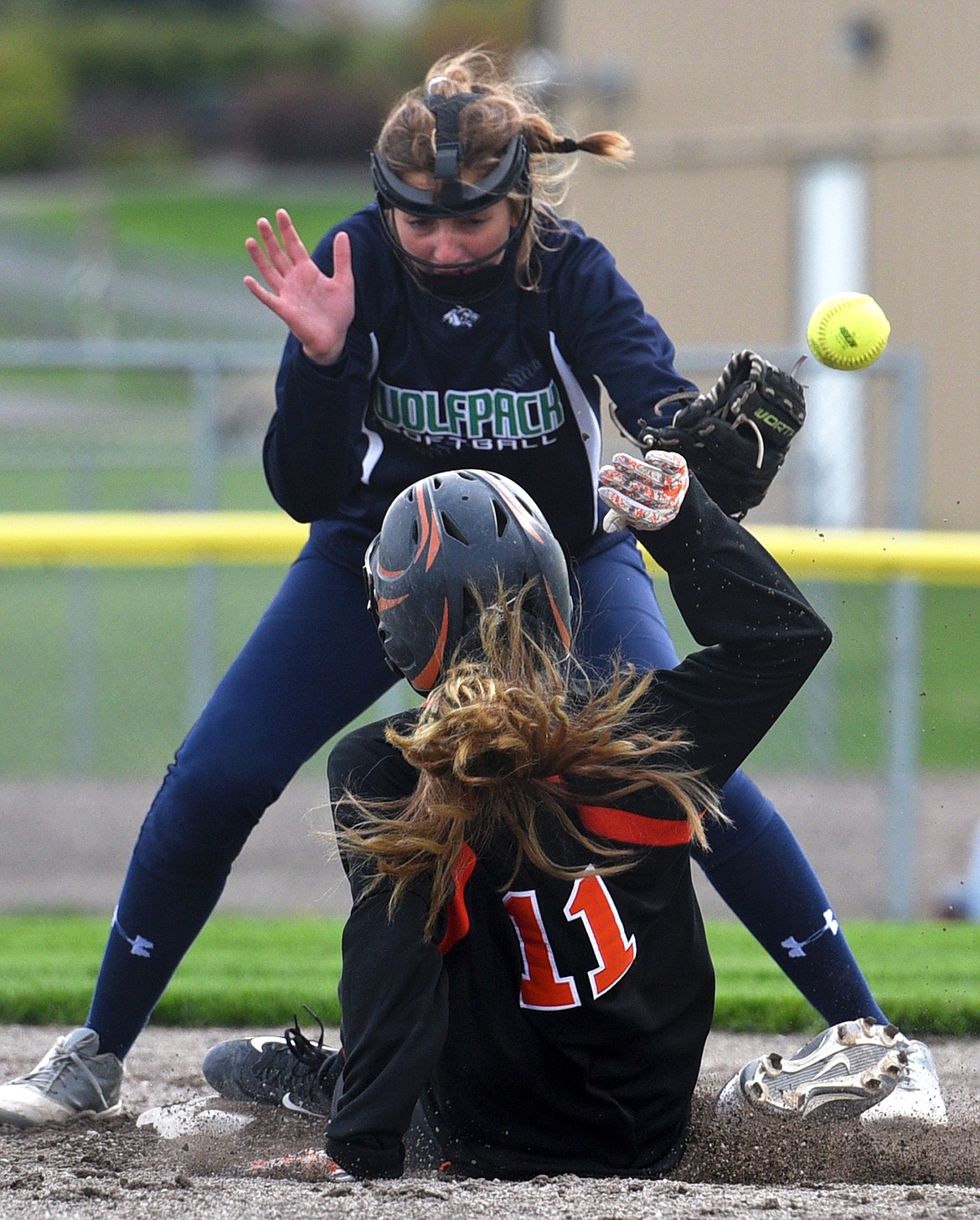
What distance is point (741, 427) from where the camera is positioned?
11.2ft

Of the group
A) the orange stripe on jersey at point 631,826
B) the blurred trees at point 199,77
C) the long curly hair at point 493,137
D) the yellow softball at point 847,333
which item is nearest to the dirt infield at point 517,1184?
the orange stripe on jersey at point 631,826

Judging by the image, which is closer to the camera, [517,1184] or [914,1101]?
[517,1184]

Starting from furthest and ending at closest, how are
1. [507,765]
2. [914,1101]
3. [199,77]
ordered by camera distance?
1. [199,77]
2. [914,1101]
3. [507,765]

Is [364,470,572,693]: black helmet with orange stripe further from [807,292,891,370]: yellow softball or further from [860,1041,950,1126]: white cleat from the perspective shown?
[860,1041,950,1126]: white cleat

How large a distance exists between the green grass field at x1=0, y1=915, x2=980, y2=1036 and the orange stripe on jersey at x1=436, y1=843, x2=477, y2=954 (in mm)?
2237

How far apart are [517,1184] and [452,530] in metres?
1.10

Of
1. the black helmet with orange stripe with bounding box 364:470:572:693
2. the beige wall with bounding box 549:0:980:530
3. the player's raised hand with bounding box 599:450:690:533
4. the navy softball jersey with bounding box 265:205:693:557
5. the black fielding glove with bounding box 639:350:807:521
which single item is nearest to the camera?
the black helmet with orange stripe with bounding box 364:470:572:693

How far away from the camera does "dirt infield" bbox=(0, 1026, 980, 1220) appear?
277 centimetres

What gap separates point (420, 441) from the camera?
12.5 feet

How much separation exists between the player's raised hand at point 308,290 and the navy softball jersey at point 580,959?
94cm

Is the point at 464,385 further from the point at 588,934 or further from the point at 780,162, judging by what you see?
the point at 780,162

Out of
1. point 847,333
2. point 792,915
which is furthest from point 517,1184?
point 847,333

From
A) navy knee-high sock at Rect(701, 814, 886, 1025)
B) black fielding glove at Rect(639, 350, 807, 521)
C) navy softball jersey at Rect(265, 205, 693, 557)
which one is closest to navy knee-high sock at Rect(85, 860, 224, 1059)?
navy softball jersey at Rect(265, 205, 693, 557)

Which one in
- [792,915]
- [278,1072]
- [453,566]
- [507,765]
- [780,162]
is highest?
[780,162]
